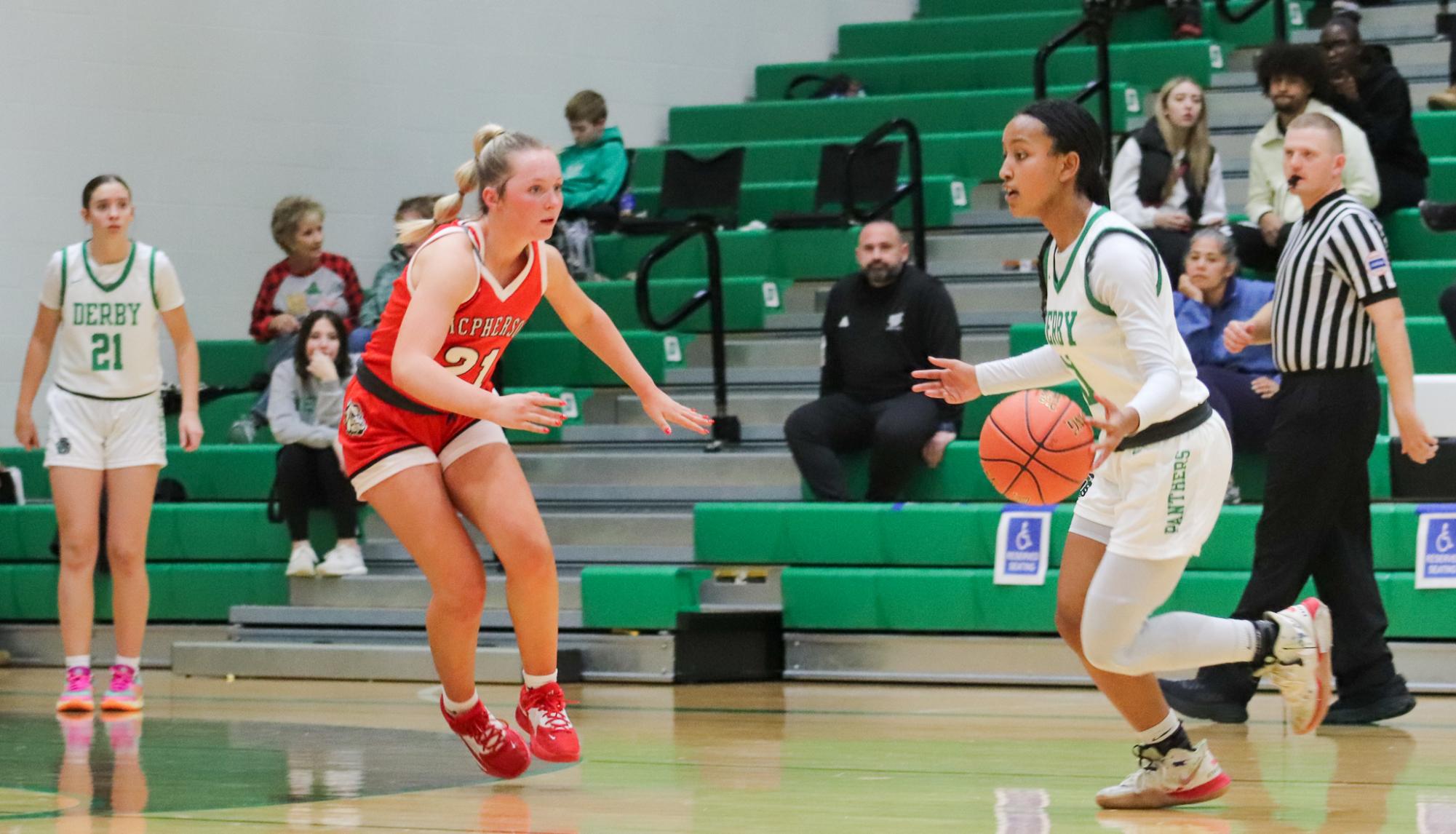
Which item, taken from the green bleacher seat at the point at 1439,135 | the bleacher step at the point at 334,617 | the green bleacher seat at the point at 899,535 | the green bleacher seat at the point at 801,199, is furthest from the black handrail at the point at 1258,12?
the bleacher step at the point at 334,617

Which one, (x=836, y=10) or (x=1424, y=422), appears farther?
(x=836, y=10)

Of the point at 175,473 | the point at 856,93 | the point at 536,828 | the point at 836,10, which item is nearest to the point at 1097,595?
the point at 536,828

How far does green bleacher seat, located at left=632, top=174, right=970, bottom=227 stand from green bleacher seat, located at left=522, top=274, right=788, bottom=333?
53 cm

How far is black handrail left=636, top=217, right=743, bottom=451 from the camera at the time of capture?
27.5 feet

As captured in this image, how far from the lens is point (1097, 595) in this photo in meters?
3.70

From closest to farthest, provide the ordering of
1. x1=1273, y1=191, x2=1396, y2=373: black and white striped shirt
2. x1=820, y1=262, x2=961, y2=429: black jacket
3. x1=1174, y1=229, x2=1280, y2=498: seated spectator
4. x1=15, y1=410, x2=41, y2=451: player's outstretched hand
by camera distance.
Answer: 1. x1=1273, y1=191, x2=1396, y2=373: black and white striped shirt
2. x1=15, y1=410, x2=41, y2=451: player's outstretched hand
3. x1=1174, y1=229, x2=1280, y2=498: seated spectator
4. x1=820, y1=262, x2=961, y2=429: black jacket

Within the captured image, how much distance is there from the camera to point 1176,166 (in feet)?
27.2

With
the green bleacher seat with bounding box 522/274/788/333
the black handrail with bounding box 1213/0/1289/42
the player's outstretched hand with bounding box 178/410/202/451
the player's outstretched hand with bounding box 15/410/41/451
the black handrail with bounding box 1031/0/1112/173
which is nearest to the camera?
the player's outstretched hand with bounding box 178/410/202/451

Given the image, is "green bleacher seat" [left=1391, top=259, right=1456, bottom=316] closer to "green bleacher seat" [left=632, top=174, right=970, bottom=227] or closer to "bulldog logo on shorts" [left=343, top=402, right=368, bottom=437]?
"green bleacher seat" [left=632, top=174, right=970, bottom=227]

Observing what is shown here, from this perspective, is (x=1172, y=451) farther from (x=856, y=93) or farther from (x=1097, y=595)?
(x=856, y=93)

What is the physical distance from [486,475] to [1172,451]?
152 centimetres

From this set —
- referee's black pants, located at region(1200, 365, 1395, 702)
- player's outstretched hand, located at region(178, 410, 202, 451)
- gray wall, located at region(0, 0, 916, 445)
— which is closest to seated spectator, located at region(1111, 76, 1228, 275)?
referee's black pants, located at region(1200, 365, 1395, 702)

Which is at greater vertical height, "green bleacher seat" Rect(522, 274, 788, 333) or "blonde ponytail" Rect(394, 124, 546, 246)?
"blonde ponytail" Rect(394, 124, 546, 246)

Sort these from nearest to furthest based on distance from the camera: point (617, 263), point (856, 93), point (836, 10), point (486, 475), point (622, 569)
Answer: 1. point (486, 475)
2. point (622, 569)
3. point (617, 263)
4. point (856, 93)
5. point (836, 10)
